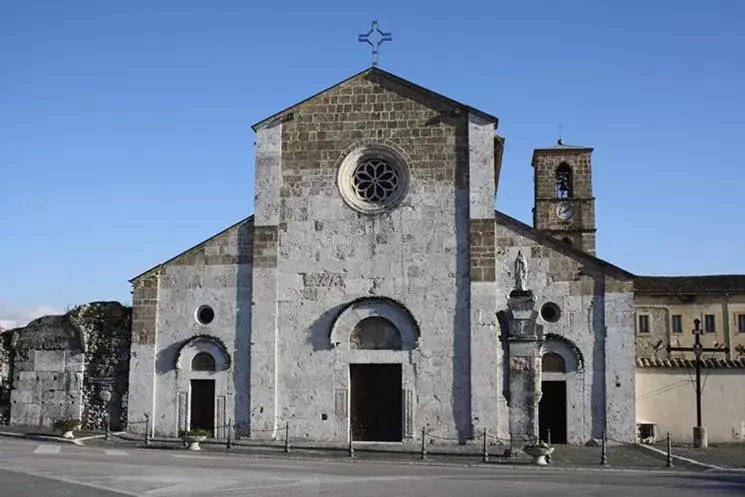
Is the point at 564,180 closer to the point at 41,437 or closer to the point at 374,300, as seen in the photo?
the point at 374,300

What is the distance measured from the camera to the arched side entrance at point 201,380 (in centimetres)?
2617

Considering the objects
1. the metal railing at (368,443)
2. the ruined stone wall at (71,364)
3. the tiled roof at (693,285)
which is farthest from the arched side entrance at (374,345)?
the tiled roof at (693,285)

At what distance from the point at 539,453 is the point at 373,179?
9.86 metres

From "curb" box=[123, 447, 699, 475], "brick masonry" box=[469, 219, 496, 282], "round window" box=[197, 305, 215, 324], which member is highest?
"brick masonry" box=[469, 219, 496, 282]

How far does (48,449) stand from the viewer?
22.2 metres

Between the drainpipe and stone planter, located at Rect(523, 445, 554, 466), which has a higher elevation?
the drainpipe

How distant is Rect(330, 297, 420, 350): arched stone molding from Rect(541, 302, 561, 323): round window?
3.79 meters

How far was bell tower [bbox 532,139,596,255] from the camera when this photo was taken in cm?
4506

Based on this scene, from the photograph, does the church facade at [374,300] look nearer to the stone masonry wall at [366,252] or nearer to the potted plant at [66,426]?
the stone masonry wall at [366,252]

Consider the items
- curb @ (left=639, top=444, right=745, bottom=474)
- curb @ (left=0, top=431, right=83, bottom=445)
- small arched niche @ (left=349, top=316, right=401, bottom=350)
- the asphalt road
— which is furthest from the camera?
small arched niche @ (left=349, top=316, right=401, bottom=350)

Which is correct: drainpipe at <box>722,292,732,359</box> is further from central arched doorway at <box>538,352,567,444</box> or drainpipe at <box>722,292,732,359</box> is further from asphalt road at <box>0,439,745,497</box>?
asphalt road at <box>0,439,745,497</box>

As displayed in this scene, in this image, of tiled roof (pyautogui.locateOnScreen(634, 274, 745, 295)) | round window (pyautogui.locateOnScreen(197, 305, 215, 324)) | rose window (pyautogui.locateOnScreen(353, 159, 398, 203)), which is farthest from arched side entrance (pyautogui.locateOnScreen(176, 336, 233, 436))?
tiled roof (pyautogui.locateOnScreen(634, 274, 745, 295))

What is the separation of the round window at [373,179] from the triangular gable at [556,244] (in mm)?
3015

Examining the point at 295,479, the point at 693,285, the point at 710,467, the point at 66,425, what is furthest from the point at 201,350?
the point at 693,285
